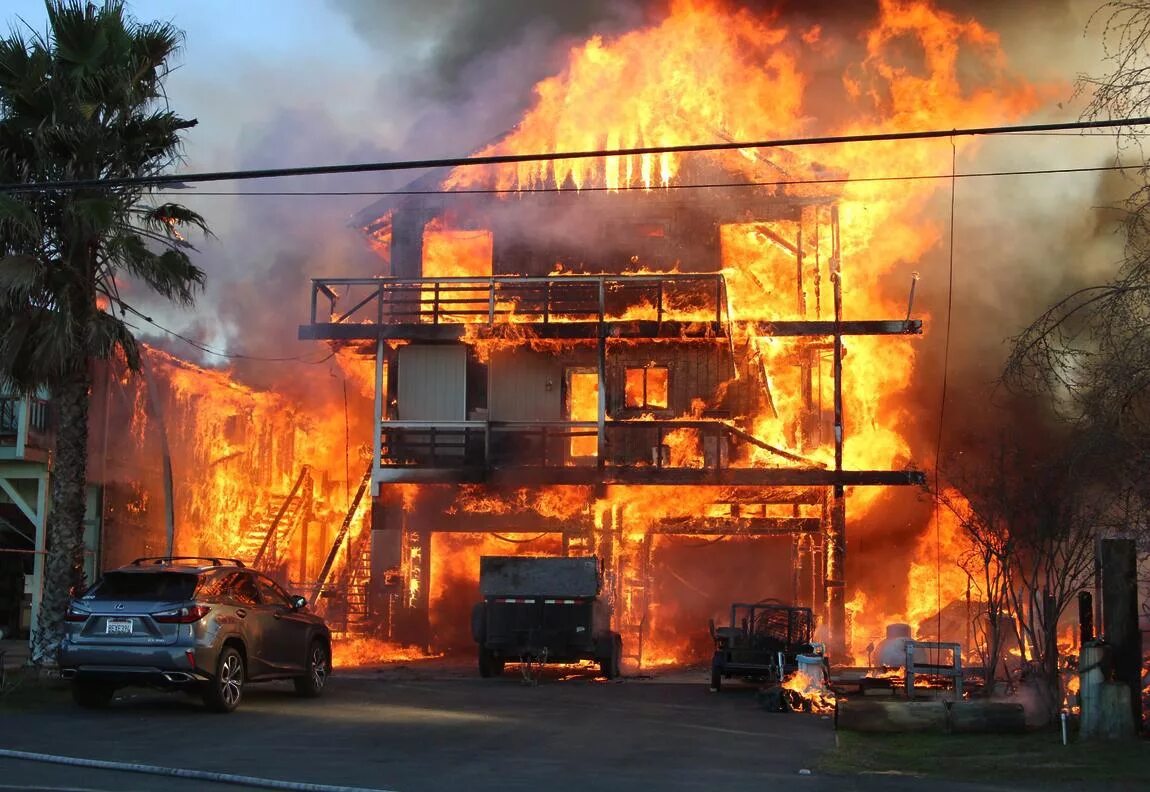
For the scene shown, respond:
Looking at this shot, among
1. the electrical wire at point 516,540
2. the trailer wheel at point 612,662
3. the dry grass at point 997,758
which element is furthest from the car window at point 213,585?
the electrical wire at point 516,540

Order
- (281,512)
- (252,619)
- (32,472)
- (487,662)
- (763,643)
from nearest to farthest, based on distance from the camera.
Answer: (252,619) → (763,643) → (487,662) → (32,472) → (281,512)

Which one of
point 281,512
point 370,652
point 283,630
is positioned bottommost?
point 370,652

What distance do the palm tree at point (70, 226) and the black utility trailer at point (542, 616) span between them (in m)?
6.60

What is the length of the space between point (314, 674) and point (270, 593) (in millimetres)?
1186

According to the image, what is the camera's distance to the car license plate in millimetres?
12555

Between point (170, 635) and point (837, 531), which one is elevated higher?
point (837, 531)

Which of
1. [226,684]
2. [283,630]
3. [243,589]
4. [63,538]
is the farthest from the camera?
[63,538]

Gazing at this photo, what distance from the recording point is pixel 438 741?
1098 cm

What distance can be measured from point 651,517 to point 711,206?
652 centimetres

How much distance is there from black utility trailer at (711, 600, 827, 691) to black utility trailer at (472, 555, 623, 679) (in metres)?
2.16

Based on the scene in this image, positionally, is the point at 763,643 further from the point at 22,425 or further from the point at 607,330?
the point at 22,425

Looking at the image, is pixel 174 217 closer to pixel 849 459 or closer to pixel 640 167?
pixel 640 167

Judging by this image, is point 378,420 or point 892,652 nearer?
point 892,652

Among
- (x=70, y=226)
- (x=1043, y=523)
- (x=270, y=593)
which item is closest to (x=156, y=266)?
(x=70, y=226)
